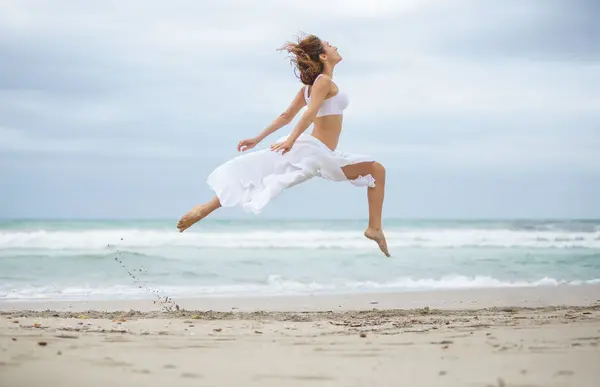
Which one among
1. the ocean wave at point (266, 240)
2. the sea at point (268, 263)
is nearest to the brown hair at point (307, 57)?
the sea at point (268, 263)

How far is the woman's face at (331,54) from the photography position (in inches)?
277

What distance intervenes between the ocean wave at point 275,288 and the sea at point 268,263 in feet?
0.05

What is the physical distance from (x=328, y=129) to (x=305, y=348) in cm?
202

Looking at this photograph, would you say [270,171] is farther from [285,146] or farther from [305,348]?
[305,348]

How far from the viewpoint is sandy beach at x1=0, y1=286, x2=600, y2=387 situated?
5.00 metres

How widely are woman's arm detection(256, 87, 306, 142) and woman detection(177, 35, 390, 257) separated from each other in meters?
0.02

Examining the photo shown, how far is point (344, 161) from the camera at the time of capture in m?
7.03

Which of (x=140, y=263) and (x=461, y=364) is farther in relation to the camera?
(x=140, y=263)

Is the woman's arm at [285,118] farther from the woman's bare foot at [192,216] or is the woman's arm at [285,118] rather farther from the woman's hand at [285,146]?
the woman's bare foot at [192,216]

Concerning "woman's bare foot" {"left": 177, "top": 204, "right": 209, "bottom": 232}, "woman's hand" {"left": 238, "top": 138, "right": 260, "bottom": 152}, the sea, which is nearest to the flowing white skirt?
"woman's bare foot" {"left": 177, "top": 204, "right": 209, "bottom": 232}

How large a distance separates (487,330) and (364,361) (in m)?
1.90

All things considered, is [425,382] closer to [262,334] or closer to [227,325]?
[262,334]

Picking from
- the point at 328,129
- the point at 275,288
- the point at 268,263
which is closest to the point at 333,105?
the point at 328,129

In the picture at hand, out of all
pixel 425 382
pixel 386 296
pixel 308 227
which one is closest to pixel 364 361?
pixel 425 382
